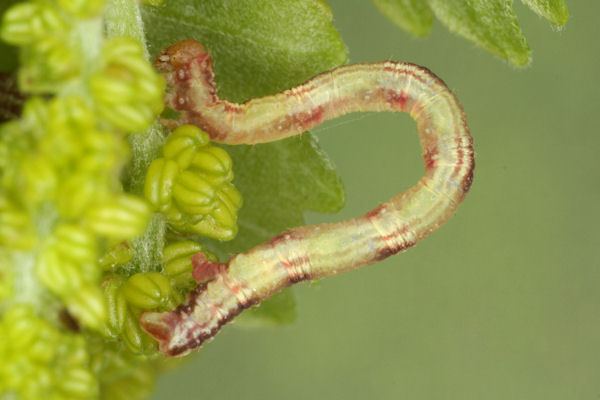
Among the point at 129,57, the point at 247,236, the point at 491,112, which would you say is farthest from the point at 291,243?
the point at 491,112

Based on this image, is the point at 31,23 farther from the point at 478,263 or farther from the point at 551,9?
the point at 478,263

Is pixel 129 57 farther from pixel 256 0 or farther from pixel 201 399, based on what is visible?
pixel 201 399

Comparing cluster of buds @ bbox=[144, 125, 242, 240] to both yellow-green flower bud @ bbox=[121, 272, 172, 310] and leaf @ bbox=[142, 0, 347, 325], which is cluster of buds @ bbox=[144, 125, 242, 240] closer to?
yellow-green flower bud @ bbox=[121, 272, 172, 310]

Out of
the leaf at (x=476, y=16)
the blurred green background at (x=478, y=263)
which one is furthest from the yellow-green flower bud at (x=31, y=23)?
the blurred green background at (x=478, y=263)

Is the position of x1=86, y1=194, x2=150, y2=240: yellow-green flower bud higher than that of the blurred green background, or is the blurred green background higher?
x1=86, y1=194, x2=150, y2=240: yellow-green flower bud

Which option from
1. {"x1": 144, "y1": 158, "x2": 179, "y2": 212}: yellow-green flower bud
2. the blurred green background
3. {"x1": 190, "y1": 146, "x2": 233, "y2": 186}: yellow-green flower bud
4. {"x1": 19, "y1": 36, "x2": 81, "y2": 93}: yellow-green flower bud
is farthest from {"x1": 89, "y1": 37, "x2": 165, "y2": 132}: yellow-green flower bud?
the blurred green background

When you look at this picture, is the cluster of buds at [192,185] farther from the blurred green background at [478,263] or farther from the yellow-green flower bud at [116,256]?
the blurred green background at [478,263]
